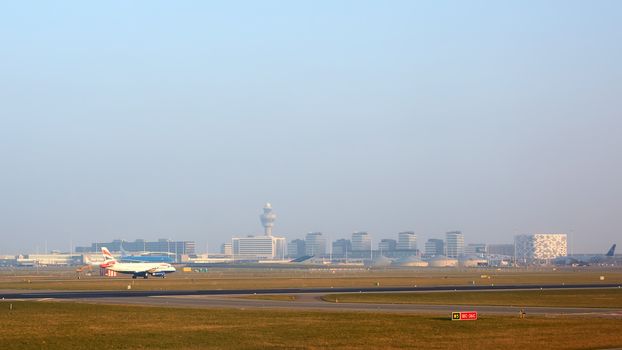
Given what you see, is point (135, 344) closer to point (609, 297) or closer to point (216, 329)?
point (216, 329)

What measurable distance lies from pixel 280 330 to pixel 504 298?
39.8m

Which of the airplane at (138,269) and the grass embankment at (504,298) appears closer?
the grass embankment at (504,298)

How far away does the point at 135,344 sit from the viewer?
46750 mm

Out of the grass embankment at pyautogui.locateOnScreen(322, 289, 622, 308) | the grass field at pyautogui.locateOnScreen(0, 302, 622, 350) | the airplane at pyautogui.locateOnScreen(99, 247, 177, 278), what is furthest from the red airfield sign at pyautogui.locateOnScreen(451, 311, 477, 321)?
the airplane at pyautogui.locateOnScreen(99, 247, 177, 278)

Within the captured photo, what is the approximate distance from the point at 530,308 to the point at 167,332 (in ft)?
114

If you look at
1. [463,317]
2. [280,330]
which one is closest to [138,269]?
[463,317]

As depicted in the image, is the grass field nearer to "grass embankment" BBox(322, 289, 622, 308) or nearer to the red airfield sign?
the red airfield sign

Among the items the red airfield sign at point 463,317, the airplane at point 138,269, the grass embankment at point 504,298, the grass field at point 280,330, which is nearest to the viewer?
the grass field at point 280,330

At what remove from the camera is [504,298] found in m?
88.1

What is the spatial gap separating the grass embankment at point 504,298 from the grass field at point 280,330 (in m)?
17.5

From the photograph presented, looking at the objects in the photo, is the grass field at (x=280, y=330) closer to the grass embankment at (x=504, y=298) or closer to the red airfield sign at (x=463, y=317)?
the red airfield sign at (x=463, y=317)

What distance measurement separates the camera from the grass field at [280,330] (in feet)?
156

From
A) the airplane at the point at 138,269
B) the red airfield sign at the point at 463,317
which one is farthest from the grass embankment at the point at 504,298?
the airplane at the point at 138,269

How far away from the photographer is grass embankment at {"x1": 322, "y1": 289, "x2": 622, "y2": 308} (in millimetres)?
81188
